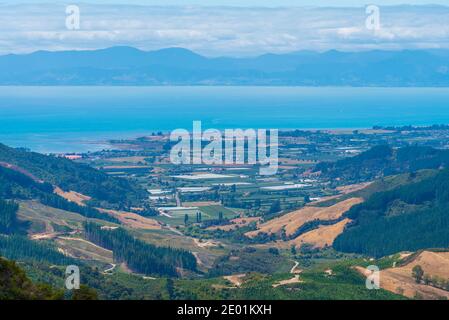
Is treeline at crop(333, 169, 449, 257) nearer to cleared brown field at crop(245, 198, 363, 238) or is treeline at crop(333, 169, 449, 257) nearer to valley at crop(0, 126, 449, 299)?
valley at crop(0, 126, 449, 299)

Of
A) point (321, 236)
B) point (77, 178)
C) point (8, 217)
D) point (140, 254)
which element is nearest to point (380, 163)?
point (77, 178)

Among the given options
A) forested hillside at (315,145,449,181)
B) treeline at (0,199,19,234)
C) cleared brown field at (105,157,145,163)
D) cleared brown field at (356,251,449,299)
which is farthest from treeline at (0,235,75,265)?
cleared brown field at (105,157,145,163)

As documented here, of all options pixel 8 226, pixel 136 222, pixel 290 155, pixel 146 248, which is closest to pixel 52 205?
pixel 136 222

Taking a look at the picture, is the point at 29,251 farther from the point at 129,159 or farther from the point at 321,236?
the point at 129,159

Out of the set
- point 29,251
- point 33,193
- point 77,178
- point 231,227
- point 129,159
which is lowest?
point 231,227

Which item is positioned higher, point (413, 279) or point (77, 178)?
point (77, 178)
